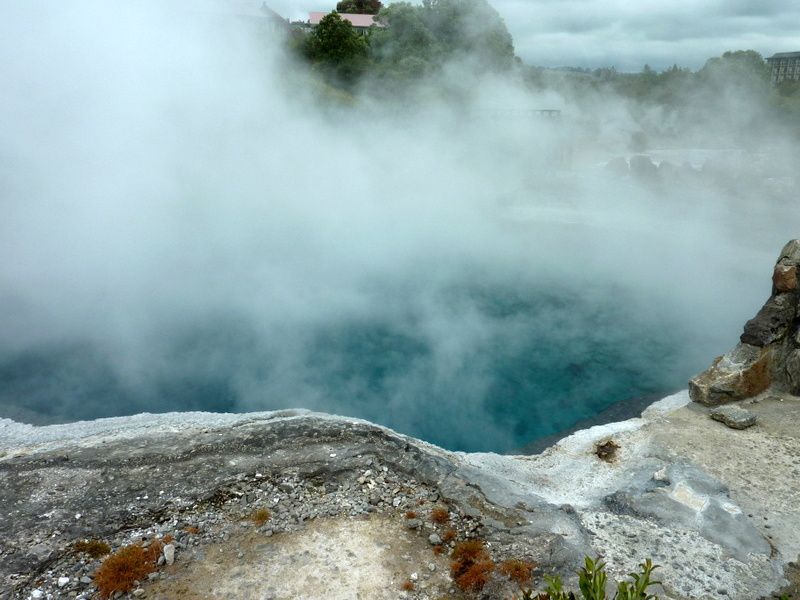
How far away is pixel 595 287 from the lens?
11023 millimetres

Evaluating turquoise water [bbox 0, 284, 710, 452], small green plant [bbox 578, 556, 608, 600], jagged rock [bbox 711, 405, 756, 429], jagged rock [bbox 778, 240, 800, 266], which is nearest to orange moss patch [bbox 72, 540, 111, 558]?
small green plant [bbox 578, 556, 608, 600]

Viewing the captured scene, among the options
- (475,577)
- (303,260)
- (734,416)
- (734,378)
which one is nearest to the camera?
(475,577)

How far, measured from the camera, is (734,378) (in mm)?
6422

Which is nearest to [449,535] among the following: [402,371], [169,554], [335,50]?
[169,554]

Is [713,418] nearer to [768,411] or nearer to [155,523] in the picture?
[768,411]

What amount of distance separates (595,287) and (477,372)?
389 centimetres

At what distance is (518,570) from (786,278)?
15.4 feet

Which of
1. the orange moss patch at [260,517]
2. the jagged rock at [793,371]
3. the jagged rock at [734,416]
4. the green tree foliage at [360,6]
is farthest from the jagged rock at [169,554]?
the green tree foliage at [360,6]

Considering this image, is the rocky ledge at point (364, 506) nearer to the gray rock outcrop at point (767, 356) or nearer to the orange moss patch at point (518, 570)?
the orange moss patch at point (518, 570)

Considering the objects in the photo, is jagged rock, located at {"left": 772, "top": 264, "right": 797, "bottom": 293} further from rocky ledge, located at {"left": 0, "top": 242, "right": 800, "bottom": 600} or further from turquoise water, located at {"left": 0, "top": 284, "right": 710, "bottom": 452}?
turquoise water, located at {"left": 0, "top": 284, "right": 710, "bottom": 452}

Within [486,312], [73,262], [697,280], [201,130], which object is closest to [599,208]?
[697,280]

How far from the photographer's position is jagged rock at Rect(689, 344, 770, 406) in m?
6.44

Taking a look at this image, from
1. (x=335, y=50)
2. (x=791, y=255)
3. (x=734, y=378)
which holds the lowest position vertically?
(x=734, y=378)

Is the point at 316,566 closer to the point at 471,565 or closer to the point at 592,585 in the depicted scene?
the point at 471,565
